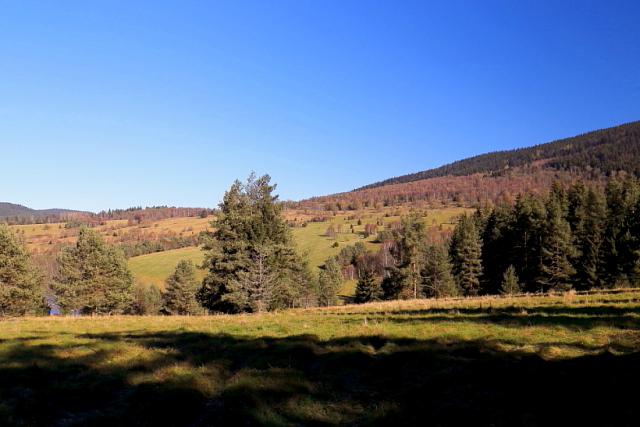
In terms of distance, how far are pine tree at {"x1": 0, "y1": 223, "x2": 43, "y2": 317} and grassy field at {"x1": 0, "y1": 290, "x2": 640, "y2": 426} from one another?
32730 millimetres

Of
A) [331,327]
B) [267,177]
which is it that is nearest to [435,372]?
[331,327]

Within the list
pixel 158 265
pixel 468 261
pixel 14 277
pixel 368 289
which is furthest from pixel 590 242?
pixel 158 265

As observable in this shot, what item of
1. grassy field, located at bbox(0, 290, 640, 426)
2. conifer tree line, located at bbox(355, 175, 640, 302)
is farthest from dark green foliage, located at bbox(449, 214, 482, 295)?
grassy field, located at bbox(0, 290, 640, 426)

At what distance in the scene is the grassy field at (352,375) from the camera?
682 cm

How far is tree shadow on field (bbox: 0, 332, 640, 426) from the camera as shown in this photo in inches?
261

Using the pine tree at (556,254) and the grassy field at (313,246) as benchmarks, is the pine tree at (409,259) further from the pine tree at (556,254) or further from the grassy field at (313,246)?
the grassy field at (313,246)

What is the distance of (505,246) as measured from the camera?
51.9m

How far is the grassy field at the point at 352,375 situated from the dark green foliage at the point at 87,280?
106 ft

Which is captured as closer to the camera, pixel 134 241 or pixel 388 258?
pixel 388 258

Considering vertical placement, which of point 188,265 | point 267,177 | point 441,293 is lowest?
point 441,293

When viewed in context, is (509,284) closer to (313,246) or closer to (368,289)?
(368,289)

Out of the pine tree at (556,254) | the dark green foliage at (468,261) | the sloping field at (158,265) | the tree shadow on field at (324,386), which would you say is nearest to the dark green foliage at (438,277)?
the dark green foliage at (468,261)

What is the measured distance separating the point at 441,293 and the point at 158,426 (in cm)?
5177

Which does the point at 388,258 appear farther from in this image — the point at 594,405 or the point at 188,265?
the point at 594,405
